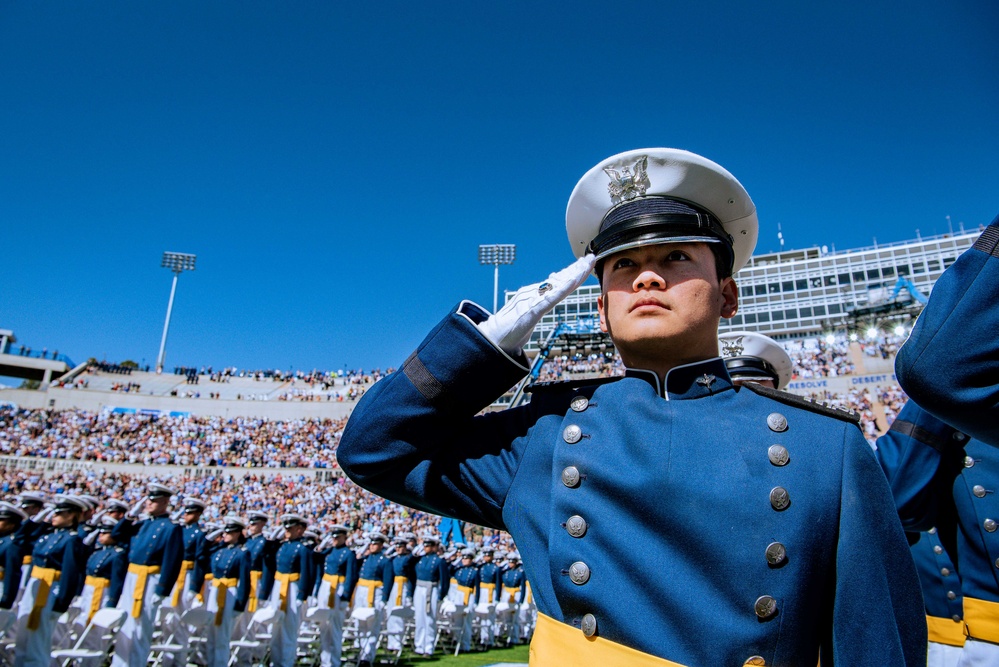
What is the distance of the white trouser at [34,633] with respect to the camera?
24.5 feet

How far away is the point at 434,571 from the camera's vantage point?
44.5 feet

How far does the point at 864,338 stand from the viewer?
1750 inches

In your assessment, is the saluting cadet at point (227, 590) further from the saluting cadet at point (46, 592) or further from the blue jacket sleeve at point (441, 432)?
the blue jacket sleeve at point (441, 432)

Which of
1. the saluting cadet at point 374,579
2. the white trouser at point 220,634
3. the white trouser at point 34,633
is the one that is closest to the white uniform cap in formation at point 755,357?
the white trouser at point 34,633

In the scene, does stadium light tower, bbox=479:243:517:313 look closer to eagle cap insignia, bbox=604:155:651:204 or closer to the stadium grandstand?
the stadium grandstand

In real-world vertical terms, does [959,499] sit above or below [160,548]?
above

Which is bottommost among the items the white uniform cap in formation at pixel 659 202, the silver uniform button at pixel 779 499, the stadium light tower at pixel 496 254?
the silver uniform button at pixel 779 499

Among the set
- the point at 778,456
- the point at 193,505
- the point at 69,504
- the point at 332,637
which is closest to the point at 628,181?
the point at 778,456

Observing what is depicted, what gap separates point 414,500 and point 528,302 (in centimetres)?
67

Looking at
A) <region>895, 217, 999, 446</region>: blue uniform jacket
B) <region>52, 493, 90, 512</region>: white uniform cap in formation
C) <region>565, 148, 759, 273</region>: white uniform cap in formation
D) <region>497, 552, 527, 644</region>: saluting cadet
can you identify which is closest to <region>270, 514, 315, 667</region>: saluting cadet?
<region>52, 493, 90, 512</region>: white uniform cap in formation

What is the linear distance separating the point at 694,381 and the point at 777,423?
255mm

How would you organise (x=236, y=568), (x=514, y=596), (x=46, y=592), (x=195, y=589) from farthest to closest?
(x=514, y=596)
(x=236, y=568)
(x=195, y=589)
(x=46, y=592)

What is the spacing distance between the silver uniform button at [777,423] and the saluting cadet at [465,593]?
13272mm

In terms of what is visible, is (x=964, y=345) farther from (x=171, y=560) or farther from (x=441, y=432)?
(x=171, y=560)
